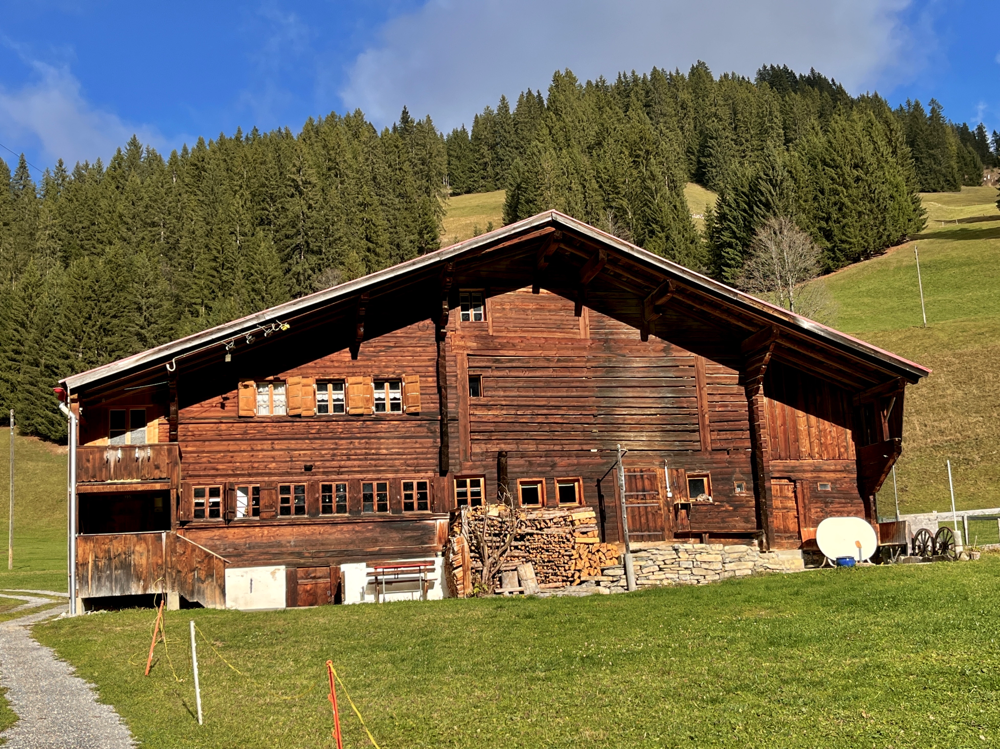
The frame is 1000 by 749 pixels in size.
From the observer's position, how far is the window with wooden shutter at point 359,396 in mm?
28344

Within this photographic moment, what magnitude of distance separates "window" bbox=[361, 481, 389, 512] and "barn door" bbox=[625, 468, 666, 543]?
7.65m

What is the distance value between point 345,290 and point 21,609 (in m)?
15.3

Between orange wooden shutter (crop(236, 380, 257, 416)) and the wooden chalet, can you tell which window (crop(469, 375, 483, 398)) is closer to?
the wooden chalet

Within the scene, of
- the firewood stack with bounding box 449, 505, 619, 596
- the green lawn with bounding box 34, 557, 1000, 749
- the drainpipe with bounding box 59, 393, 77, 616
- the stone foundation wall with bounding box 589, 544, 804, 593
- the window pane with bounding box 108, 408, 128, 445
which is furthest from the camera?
the window pane with bounding box 108, 408, 128, 445

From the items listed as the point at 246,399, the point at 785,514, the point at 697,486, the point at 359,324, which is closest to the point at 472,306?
the point at 359,324

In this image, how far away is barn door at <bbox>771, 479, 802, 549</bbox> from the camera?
29.8m

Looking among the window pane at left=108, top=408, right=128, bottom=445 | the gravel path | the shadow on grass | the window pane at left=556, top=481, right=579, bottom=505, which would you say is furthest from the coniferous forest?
the gravel path

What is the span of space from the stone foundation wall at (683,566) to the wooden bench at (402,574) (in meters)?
5.20

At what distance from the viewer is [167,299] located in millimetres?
95375

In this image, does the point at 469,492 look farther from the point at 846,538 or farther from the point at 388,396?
the point at 846,538

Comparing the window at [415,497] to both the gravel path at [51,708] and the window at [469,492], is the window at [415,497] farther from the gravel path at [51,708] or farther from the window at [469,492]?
Answer: the gravel path at [51,708]

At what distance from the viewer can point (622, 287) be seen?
3084 centimetres

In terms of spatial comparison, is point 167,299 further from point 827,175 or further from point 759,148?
point 759,148

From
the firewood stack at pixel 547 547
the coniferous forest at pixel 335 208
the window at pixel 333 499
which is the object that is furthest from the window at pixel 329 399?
the coniferous forest at pixel 335 208
